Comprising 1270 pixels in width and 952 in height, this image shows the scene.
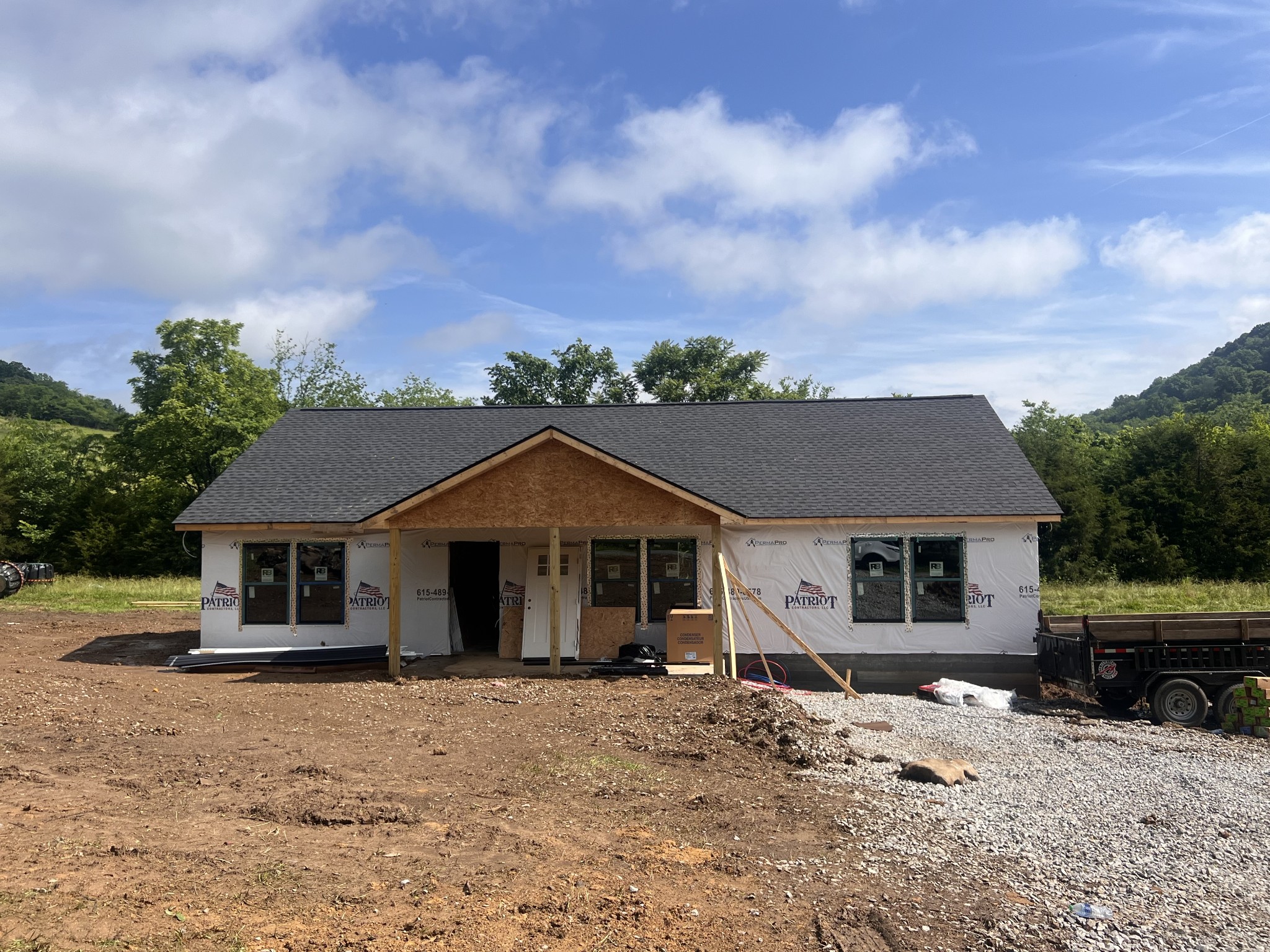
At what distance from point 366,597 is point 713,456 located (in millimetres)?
7276

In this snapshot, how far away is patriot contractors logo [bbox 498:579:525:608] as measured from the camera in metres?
17.3

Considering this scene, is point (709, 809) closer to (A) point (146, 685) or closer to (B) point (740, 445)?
(A) point (146, 685)

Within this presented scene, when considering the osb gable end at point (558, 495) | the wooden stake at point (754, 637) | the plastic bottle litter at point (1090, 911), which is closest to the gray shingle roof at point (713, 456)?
the osb gable end at point (558, 495)

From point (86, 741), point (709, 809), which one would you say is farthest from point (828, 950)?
point (86, 741)

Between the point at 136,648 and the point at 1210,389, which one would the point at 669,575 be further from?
the point at 1210,389

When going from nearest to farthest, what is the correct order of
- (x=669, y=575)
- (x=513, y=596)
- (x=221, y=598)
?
(x=669, y=575)
(x=221, y=598)
(x=513, y=596)

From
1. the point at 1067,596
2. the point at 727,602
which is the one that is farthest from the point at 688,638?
the point at 1067,596

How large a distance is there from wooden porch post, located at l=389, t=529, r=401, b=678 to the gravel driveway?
6.70 m

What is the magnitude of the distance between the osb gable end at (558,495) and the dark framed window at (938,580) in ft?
13.6

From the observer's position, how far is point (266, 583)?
17.3 m

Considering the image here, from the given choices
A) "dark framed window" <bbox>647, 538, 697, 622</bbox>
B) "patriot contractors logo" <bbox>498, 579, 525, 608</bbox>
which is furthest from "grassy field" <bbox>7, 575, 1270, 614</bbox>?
"patriot contractors logo" <bbox>498, 579, 525, 608</bbox>

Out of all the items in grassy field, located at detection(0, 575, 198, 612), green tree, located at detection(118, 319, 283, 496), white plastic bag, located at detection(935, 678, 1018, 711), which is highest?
green tree, located at detection(118, 319, 283, 496)

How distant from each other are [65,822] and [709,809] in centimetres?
497

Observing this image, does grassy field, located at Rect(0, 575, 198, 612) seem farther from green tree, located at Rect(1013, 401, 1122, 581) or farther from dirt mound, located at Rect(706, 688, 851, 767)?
green tree, located at Rect(1013, 401, 1122, 581)
